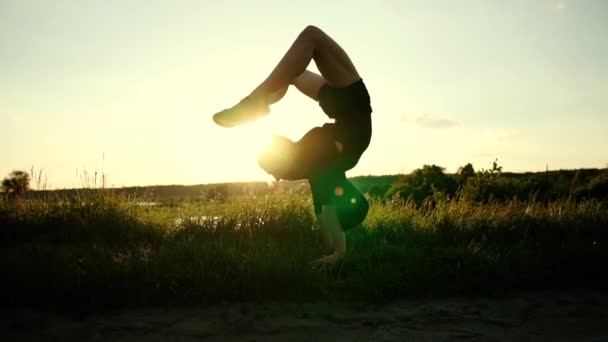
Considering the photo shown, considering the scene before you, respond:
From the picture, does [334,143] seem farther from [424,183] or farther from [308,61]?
[424,183]

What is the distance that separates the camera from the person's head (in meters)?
4.12

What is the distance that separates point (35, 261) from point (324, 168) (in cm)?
304

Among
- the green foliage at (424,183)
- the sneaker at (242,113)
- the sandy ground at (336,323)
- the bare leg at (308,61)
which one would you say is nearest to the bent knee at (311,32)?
the bare leg at (308,61)

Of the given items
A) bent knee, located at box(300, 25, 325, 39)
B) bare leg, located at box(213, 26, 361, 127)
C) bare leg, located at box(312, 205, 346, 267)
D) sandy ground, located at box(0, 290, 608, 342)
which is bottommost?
sandy ground, located at box(0, 290, 608, 342)

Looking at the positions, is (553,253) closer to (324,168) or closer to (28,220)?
(324,168)

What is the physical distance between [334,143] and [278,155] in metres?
0.57

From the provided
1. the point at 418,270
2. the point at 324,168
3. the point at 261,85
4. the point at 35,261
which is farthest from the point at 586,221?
the point at 35,261

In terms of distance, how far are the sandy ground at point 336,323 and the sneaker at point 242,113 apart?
1.58m

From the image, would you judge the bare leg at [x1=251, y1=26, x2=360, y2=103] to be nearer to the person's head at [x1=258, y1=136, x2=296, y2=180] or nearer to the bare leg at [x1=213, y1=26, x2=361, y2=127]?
the bare leg at [x1=213, y1=26, x2=361, y2=127]

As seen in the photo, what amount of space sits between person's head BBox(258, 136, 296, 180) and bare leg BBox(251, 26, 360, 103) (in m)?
0.64

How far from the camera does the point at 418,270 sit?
4.34m

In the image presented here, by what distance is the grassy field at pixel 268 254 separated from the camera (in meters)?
3.94

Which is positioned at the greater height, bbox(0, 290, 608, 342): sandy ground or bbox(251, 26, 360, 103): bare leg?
bbox(251, 26, 360, 103): bare leg

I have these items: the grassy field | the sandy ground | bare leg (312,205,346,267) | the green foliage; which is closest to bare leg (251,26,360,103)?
bare leg (312,205,346,267)
